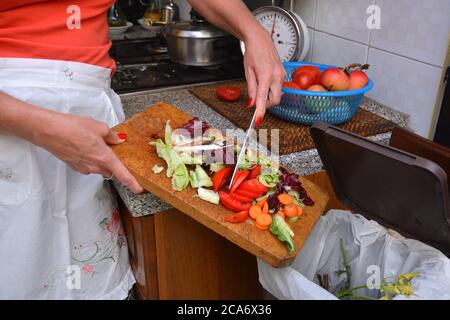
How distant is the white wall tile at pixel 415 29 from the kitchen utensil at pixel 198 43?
44 cm

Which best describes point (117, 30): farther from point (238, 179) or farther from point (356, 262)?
point (356, 262)

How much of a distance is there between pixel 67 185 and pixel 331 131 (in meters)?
0.52

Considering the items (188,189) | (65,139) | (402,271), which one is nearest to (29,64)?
(65,139)

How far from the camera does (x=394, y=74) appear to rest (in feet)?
3.92

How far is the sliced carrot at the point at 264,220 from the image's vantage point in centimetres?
78

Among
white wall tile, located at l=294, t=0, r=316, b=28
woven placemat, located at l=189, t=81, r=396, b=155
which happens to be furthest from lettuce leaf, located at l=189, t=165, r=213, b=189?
white wall tile, located at l=294, t=0, r=316, b=28

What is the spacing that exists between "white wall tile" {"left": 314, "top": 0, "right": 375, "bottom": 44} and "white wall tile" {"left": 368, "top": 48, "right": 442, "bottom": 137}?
67 mm

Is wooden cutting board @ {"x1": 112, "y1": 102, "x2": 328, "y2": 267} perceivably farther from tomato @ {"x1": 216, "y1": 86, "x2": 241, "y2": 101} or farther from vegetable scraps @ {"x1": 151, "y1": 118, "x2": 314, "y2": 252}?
tomato @ {"x1": 216, "y1": 86, "x2": 241, "y2": 101}

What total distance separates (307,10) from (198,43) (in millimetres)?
350

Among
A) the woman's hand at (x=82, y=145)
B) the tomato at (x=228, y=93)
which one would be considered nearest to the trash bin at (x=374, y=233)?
the woman's hand at (x=82, y=145)

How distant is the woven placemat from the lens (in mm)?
1048
